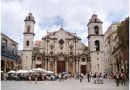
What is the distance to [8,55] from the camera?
Result: 54000mm

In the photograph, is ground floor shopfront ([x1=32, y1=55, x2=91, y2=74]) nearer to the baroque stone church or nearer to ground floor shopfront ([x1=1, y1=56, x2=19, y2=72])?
the baroque stone church

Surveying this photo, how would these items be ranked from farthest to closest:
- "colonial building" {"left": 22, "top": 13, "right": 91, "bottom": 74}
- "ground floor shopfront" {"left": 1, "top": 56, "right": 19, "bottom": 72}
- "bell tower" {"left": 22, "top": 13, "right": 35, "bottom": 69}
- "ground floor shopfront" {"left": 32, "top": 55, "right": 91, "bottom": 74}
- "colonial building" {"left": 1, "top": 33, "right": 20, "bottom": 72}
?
1. "ground floor shopfront" {"left": 32, "top": 55, "right": 91, "bottom": 74}
2. "colonial building" {"left": 22, "top": 13, "right": 91, "bottom": 74}
3. "bell tower" {"left": 22, "top": 13, "right": 35, "bottom": 69}
4. "colonial building" {"left": 1, "top": 33, "right": 20, "bottom": 72}
5. "ground floor shopfront" {"left": 1, "top": 56, "right": 19, "bottom": 72}

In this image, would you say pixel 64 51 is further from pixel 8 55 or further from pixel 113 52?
pixel 8 55

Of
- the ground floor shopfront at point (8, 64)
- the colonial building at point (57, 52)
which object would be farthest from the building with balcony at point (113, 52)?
the ground floor shopfront at point (8, 64)

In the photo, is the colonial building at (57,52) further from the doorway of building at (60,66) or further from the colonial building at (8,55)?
the colonial building at (8,55)

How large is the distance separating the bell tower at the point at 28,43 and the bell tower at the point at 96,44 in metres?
11.4

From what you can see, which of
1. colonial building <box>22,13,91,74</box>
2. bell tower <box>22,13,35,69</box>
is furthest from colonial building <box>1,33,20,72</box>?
colonial building <box>22,13,91,74</box>

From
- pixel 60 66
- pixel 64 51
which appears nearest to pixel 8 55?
pixel 60 66

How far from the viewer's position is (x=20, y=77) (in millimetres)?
40656

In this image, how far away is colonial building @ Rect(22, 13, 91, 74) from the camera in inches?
2251

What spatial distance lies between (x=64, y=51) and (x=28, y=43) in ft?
24.6

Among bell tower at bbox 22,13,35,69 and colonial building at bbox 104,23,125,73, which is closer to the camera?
colonial building at bbox 104,23,125,73

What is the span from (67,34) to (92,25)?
554cm

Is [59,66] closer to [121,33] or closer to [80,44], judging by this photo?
[80,44]
